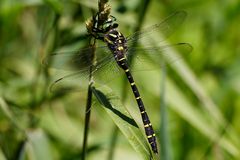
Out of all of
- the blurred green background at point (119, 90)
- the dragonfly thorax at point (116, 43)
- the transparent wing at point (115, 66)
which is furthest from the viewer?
the blurred green background at point (119, 90)

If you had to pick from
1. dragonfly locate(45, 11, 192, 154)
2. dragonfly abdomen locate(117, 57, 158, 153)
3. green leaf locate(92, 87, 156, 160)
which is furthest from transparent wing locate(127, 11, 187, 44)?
green leaf locate(92, 87, 156, 160)

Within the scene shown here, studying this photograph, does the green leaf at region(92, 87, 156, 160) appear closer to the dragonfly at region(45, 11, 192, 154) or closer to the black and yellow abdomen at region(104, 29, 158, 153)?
the dragonfly at region(45, 11, 192, 154)

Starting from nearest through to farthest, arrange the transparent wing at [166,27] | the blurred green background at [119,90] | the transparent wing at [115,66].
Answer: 1. the transparent wing at [115,66]
2. the transparent wing at [166,27]
3. the blurred green background at [119,90]

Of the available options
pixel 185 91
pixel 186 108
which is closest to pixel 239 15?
pixel 185 91

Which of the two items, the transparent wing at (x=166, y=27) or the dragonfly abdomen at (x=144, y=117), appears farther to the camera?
the transparent wing at (x=166, y=27)

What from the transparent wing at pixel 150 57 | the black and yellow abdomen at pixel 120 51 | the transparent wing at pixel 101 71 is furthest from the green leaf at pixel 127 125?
the transparent wing at pixel 150 57

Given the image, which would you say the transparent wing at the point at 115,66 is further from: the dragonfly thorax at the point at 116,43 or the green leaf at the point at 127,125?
the green leaf at the point at 127,125

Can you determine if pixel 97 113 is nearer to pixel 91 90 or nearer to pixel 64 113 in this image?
pixel 64 113
